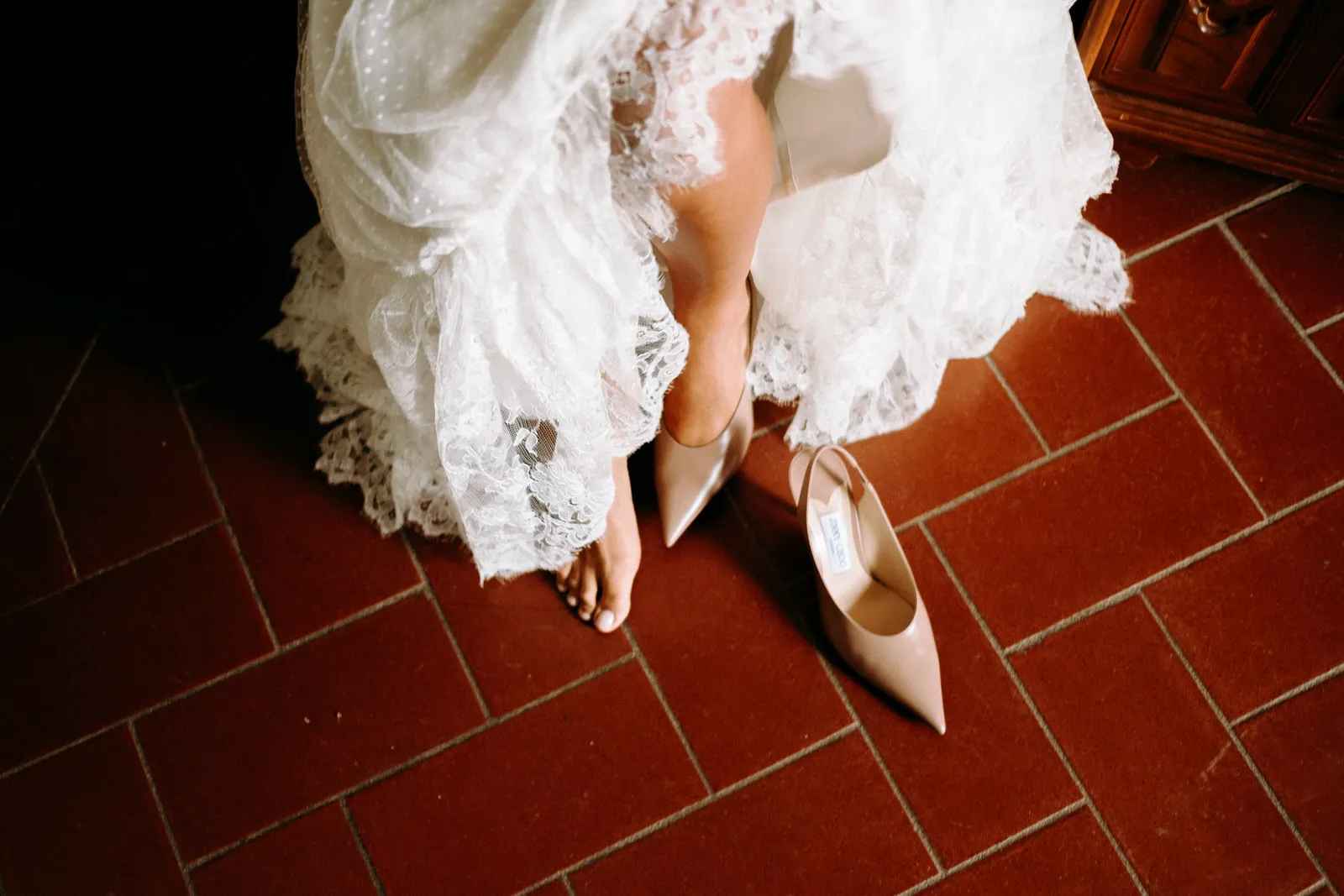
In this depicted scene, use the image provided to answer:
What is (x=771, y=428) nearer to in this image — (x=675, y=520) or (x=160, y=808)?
(x=675, y=520)

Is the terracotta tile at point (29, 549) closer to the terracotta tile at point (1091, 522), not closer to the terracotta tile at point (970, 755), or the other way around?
the terracotta tile at point (970, 755)

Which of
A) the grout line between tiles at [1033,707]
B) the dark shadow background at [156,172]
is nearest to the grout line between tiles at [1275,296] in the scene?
the grout line between tiles at [1033,707]

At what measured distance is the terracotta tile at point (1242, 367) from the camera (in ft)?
4.09

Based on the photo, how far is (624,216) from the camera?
0.82m

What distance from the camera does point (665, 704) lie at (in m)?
1.17

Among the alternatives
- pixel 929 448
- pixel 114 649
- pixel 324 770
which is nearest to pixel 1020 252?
pixel 929 448

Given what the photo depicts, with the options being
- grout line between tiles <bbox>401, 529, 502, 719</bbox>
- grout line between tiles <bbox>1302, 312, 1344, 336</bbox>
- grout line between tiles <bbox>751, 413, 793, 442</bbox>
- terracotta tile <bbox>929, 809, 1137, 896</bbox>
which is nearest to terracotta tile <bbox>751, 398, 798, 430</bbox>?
grout line between tiles <bbox>751, 413, 793, 442</bbox>

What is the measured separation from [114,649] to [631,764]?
2.03 ft

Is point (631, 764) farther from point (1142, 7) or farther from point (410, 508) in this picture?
point (1142, 7)

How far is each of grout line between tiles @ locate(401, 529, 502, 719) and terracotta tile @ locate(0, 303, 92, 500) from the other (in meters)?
0.50

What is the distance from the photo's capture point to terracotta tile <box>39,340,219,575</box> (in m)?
1.26

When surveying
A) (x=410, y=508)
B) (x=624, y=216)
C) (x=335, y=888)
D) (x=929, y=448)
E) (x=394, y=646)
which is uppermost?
(x=624, y=216)

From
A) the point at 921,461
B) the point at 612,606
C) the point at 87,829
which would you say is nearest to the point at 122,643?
the point at 87,829

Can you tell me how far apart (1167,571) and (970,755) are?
32 centimetres
